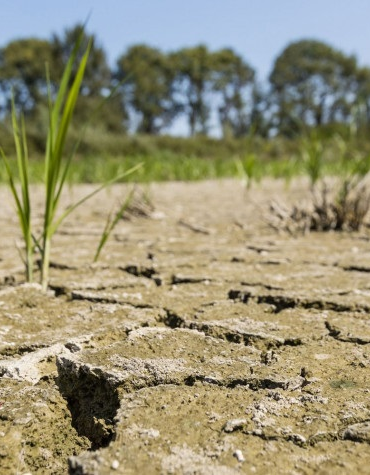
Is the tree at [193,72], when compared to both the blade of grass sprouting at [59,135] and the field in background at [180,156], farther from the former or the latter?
the blade of grass sprouting at [59,135]

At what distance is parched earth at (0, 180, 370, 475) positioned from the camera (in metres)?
0.88

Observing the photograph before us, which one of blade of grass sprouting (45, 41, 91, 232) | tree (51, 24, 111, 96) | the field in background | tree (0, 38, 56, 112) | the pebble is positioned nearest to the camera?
the pebble

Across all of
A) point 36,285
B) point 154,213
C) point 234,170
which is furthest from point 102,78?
point 36,285

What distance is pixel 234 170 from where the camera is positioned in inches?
276

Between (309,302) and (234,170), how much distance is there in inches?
217

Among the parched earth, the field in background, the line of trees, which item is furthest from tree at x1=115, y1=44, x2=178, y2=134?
the parched earth

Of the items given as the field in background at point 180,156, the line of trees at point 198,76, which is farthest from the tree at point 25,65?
the field in background at point 180,156

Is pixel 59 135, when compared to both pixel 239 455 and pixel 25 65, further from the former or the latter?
pixel 25 65

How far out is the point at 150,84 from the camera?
32.9m

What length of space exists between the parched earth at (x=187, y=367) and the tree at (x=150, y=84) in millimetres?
30317

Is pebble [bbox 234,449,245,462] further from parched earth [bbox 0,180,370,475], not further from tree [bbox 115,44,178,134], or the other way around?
tree [bbox 115,44,178,134]

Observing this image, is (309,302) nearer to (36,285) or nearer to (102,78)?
(36,285)

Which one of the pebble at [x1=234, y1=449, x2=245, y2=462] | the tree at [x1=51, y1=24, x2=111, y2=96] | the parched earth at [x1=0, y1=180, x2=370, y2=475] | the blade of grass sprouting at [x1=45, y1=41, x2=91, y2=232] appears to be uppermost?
the tree at [x1=51, y1=24, x2=111, y2=96]

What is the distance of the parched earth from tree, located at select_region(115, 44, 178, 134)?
3032 cm
